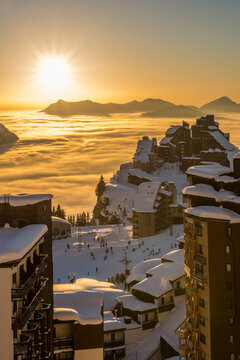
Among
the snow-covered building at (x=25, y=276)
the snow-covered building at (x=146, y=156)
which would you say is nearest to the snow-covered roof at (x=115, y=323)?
the snow-covered building at (x=25, y=276)

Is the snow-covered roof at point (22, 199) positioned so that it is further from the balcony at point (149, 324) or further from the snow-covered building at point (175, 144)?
the snow-covered building at point (175, 144)

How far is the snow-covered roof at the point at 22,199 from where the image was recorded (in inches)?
1091

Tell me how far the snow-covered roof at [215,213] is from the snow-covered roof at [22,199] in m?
11.0

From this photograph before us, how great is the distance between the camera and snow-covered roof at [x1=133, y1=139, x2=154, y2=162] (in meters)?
161

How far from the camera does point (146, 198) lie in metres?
96.0

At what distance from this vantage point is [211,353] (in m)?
33.7

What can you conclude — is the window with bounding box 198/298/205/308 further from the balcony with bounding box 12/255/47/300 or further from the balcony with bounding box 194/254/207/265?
the balcony with bounding box 12/255/47/300

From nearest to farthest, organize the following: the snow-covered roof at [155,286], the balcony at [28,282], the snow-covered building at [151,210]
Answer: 1. the balcony at [28,282]
2. the snow-covered roof at [155,286]
3. the snow-covered building at [151,210]

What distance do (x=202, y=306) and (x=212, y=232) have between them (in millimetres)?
5378

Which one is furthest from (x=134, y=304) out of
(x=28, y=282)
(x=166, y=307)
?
(x=28, y=282)

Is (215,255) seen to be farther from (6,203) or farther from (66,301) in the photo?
(6,203)

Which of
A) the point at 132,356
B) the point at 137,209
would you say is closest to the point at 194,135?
the point at 137,209

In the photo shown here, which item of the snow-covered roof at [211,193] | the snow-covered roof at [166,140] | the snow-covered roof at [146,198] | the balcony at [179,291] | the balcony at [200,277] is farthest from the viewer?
the snow-covered roof at [166,140]

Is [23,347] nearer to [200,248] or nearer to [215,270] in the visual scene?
[215,270]
